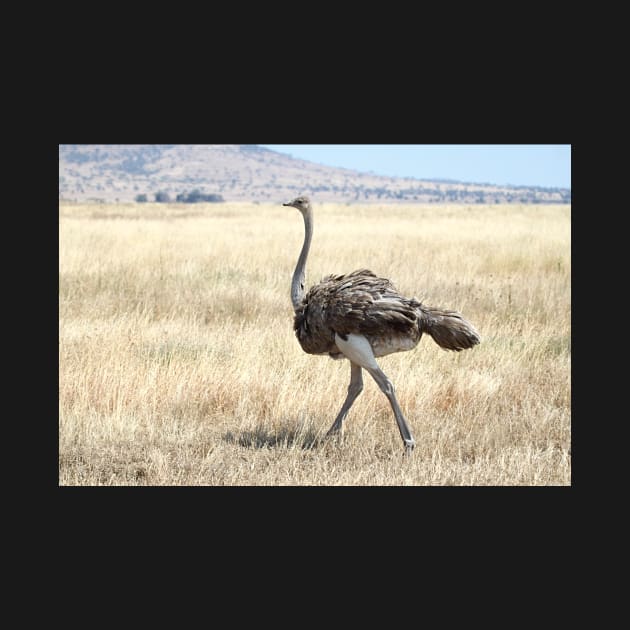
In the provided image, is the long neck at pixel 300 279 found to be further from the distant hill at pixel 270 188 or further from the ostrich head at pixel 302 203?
the distant hill at pixel 270 188

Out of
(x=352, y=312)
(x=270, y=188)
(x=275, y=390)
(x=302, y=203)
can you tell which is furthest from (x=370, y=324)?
(x=270, y=188)

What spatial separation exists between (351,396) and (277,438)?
2.31 ft

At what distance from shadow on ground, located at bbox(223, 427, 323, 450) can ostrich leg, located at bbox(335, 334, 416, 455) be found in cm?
73

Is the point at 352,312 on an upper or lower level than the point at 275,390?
upper

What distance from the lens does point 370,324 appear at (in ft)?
23.1

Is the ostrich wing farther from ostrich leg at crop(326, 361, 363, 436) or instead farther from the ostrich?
ostrich leg at crop(326, 361, 363, 436)

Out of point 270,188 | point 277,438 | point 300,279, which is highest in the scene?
point 270,188

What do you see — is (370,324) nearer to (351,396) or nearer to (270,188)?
(351,396)

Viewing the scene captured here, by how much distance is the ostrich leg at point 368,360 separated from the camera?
7105mm

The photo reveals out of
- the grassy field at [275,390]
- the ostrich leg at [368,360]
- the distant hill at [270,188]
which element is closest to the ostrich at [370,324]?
the ostrich leg at [368,360]

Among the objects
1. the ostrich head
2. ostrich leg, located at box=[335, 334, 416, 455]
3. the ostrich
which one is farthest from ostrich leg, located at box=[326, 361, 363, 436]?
the ostrich head

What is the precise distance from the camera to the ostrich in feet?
23.2

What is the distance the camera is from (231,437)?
7785 mm

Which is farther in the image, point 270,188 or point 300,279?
point 270,188
